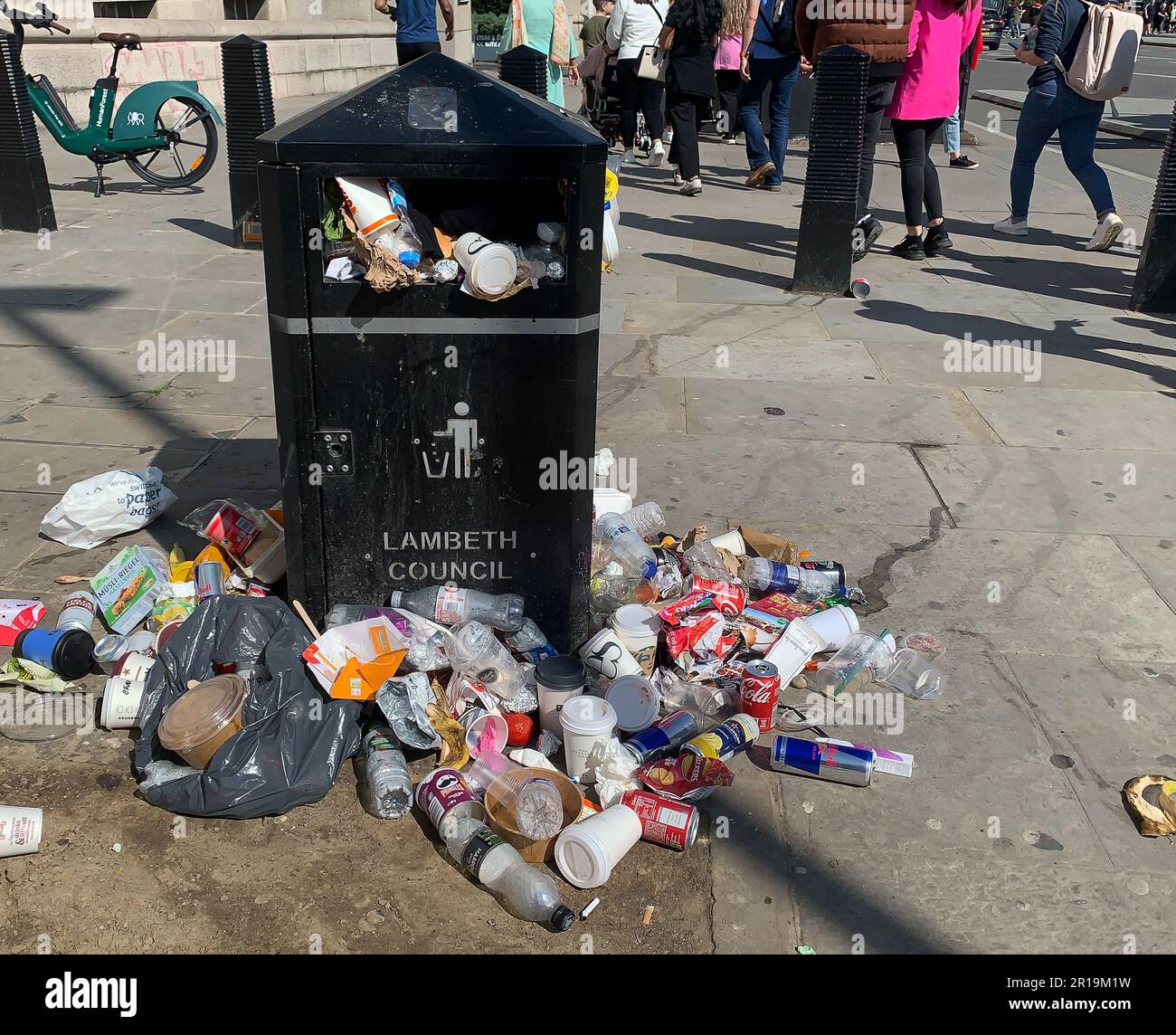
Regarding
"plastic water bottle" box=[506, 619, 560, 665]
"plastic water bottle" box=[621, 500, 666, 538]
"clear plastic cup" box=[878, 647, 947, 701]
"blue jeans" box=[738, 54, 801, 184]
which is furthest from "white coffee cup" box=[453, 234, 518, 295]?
"blue jeans" box=[738, 54, 801, 184]

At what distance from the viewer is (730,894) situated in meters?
2.68

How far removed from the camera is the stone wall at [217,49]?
535 inches

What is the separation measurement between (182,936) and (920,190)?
783 centimetres

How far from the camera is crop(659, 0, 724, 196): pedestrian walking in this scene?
33.2ft

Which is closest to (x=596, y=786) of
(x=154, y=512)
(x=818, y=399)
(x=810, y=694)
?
(x=810, y=694)

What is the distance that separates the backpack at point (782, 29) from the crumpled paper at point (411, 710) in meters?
9.76

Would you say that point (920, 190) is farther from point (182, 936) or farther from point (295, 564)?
point (182, 936)

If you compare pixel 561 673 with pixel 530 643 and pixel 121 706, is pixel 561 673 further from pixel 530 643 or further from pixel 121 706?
pixel 121 706

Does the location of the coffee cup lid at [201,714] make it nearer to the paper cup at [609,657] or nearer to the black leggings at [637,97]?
the paper cup at [609,657]

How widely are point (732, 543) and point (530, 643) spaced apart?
3.51 feet

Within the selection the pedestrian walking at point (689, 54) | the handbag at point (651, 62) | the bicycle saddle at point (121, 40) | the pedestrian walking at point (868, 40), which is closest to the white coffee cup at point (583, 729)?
the pedestrian walking at point (868, 40)

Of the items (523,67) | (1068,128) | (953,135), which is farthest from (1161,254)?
(953,135)

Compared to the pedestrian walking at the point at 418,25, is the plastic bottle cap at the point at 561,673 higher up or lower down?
lower down

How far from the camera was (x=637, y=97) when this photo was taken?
1288 cm
